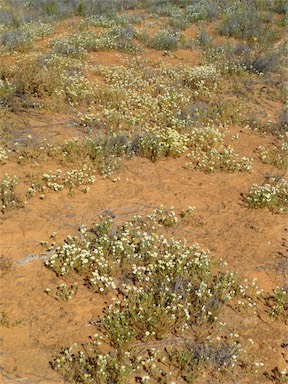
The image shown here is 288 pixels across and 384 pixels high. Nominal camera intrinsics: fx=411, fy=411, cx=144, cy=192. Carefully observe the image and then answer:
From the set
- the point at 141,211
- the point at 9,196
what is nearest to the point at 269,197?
the point at 141,211

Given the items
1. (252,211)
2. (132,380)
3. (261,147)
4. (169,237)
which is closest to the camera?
(132,380)

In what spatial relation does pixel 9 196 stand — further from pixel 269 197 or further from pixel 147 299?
Result: pixel 269 197

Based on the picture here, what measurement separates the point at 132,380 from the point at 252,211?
13.9 feet

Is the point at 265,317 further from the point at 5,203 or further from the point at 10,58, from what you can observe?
the point at 10,58

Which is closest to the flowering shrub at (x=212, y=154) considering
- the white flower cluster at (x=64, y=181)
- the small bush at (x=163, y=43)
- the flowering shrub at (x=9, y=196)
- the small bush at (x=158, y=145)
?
the small bush at (x=158, y=145)

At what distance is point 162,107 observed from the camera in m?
11.1

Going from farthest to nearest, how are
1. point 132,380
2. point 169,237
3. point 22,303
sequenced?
point 169,237 → point 22,303 → point 132,380

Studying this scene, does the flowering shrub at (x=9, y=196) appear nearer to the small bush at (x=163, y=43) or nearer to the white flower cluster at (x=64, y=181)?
the white flower cluster at (x=64, y=181)

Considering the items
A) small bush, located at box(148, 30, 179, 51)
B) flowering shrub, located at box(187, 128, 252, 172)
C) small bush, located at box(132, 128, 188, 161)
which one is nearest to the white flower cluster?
small bush, located at box(132, 128, 188, 161)

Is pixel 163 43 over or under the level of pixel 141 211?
over

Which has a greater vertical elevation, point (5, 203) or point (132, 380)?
point (5, 203)

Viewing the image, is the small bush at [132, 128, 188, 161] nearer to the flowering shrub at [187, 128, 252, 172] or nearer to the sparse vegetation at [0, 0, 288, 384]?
the sparse vegetation at [0, 0, 288, 384]

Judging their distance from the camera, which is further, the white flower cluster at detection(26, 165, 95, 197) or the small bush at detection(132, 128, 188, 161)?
the small bush at detection(132, 128, 188, 161)

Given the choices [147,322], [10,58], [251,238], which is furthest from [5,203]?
[10,58]
